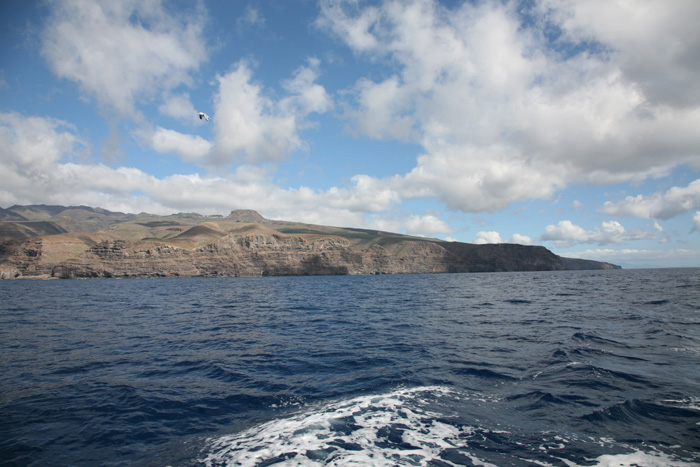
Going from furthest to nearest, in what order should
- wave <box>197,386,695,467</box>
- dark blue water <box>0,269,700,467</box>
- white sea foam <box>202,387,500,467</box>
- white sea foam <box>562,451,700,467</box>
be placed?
dark blue water <box>0,269,700,467</box>, white sea foam <box>202,387,500,467</box>, wave <box>197,386,695,467</box>, white sea foam <box>562,451,700,467</box>

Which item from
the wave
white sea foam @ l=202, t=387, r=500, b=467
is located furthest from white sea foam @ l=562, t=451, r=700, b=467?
white sea foam @ l=202, t=387, r=500, b=467

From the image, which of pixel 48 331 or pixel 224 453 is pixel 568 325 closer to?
pixel 224 453

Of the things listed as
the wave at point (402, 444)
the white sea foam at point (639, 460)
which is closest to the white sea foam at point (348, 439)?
the wave at point (402, 444)

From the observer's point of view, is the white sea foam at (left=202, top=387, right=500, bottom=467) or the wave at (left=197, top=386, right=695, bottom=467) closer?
the wave at (left=197, top=386, right=695, bottom=467)

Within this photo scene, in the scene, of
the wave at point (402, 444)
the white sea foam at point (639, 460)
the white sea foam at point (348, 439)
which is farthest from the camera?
the white sea foam at point (348, 439)

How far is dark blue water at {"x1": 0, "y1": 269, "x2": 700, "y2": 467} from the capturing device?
868 centimetres

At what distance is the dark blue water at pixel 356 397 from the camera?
28.5ft

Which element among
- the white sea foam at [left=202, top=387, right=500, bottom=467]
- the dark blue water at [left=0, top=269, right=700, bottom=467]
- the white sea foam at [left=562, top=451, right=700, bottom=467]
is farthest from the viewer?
the dark blue water at [left=0, top=269, right=700, bottom=467]

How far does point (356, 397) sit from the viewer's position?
A: 1224 cm

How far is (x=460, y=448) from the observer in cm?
873

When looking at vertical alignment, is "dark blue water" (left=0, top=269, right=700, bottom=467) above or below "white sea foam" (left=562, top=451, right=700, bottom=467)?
below

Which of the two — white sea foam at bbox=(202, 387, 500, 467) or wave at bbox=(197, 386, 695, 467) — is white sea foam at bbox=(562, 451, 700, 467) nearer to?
wave at bbox=(197, 386, 695, 467)

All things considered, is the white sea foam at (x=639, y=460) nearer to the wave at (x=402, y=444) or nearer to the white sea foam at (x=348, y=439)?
the wave at (x=402, y=444)

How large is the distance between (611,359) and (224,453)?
58.7 ft
